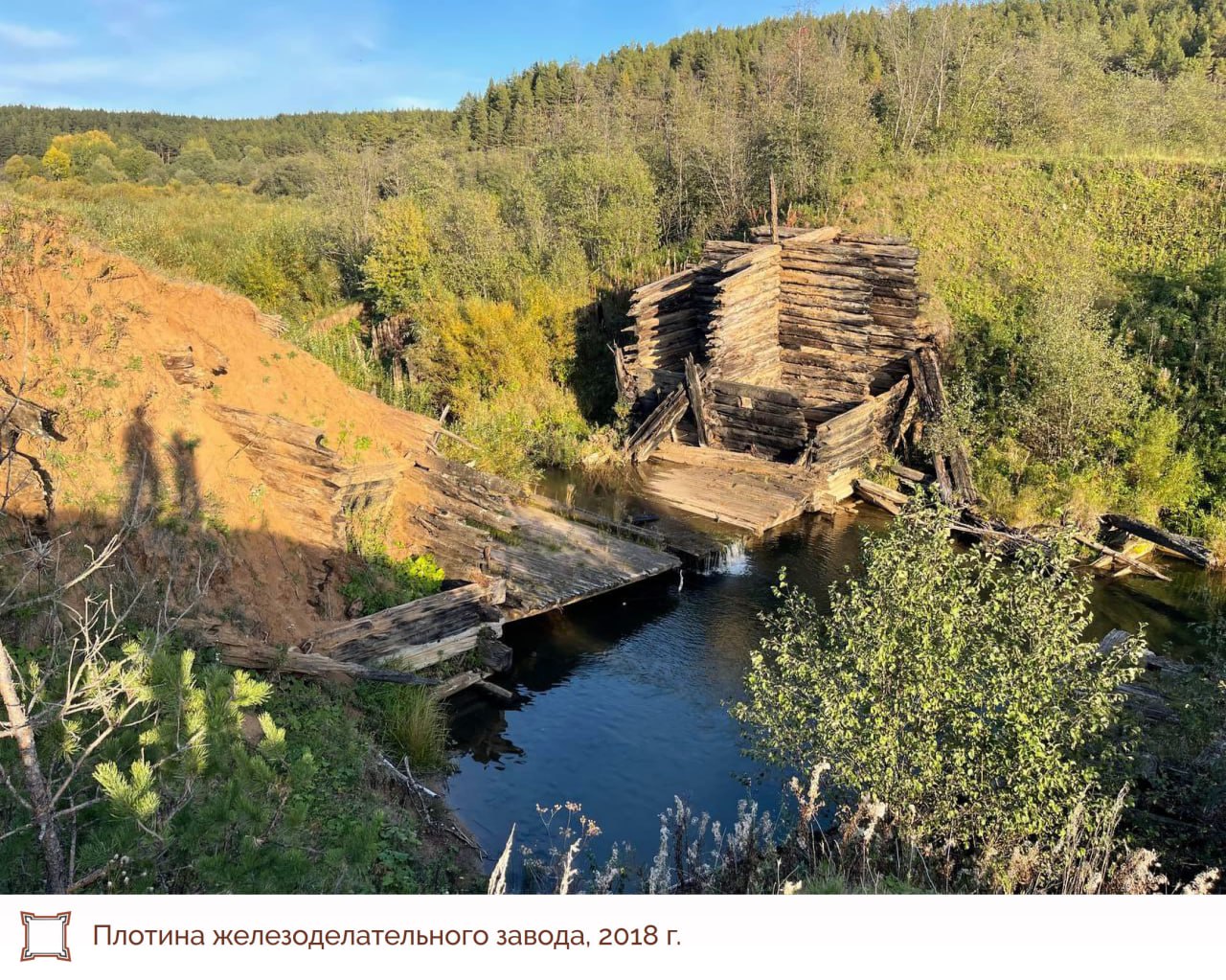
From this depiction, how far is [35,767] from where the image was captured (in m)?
5.71

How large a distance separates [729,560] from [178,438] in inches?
489

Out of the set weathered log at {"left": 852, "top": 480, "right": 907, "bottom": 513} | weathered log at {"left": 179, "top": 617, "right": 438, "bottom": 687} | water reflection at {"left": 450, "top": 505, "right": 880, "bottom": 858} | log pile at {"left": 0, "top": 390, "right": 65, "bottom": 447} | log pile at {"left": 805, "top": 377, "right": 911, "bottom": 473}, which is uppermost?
log pile at {"left": 0, "top": 390, "right": 65, "bottom": 447}

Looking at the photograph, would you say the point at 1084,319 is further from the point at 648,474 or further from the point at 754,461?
the point at 648,474

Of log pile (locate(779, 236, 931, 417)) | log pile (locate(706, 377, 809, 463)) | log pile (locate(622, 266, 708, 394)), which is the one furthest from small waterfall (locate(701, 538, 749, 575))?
log pile (locate(622, 266, 708, 394))

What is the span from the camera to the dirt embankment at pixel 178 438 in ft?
39.8

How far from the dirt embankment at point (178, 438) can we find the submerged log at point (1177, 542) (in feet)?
58.5

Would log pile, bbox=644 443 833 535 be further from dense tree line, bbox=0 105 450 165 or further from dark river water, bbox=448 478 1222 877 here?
dense tree line, bbox=0 105 450 165

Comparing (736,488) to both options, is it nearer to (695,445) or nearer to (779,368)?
(695,445)

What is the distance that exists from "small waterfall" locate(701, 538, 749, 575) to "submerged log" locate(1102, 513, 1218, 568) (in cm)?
966

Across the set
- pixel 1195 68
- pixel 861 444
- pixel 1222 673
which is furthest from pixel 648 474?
pixel 1195 68

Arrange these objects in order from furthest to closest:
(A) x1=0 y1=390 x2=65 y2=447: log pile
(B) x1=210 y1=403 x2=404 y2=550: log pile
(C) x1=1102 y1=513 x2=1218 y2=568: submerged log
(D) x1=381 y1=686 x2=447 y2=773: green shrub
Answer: (C) x1=1102 y1=513 x2=1218 y2=568: submerged log < (B) x1=210 y1=403 x2=404 y2=550: log pile < (D) x1=381 y1=686 x2=447 y2=773: green shrub < (A) x1=0 y1=390 x2=65 y2=447: log pile

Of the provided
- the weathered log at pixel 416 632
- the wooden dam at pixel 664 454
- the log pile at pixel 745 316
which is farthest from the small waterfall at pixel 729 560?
the log pile at pixel 745 316

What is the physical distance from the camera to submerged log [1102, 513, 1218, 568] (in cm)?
2083

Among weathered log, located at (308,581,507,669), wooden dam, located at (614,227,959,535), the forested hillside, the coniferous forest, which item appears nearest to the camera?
the coniferous forest
